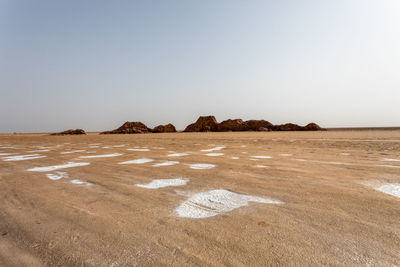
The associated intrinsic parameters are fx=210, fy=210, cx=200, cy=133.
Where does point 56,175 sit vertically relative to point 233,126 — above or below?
below

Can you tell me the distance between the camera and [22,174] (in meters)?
3.00

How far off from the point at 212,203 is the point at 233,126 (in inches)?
1559

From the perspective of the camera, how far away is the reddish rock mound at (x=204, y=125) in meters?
41.9

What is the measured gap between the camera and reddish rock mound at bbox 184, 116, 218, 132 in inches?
1648

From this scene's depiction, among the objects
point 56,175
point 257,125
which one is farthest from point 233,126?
point 56,175

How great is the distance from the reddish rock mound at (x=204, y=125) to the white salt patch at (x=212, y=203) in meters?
39.3

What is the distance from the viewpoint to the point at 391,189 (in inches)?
A: 79.6

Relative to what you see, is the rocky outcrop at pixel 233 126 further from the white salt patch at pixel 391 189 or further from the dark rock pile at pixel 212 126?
the white salt patch at pixel 391 189

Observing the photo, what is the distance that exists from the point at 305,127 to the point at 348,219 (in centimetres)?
3733

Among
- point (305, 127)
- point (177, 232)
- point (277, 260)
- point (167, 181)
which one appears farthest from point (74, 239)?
point (305, 127)

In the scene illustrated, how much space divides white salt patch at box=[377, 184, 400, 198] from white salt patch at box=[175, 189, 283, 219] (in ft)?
3.55

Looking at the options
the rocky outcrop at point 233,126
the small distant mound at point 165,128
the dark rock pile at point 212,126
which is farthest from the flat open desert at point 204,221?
the small distant mound at point 165,128

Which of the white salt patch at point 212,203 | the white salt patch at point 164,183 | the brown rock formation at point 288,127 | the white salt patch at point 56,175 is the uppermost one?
the brown rock formation at point 288,127

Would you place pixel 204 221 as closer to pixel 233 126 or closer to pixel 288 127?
pixel 288 127
